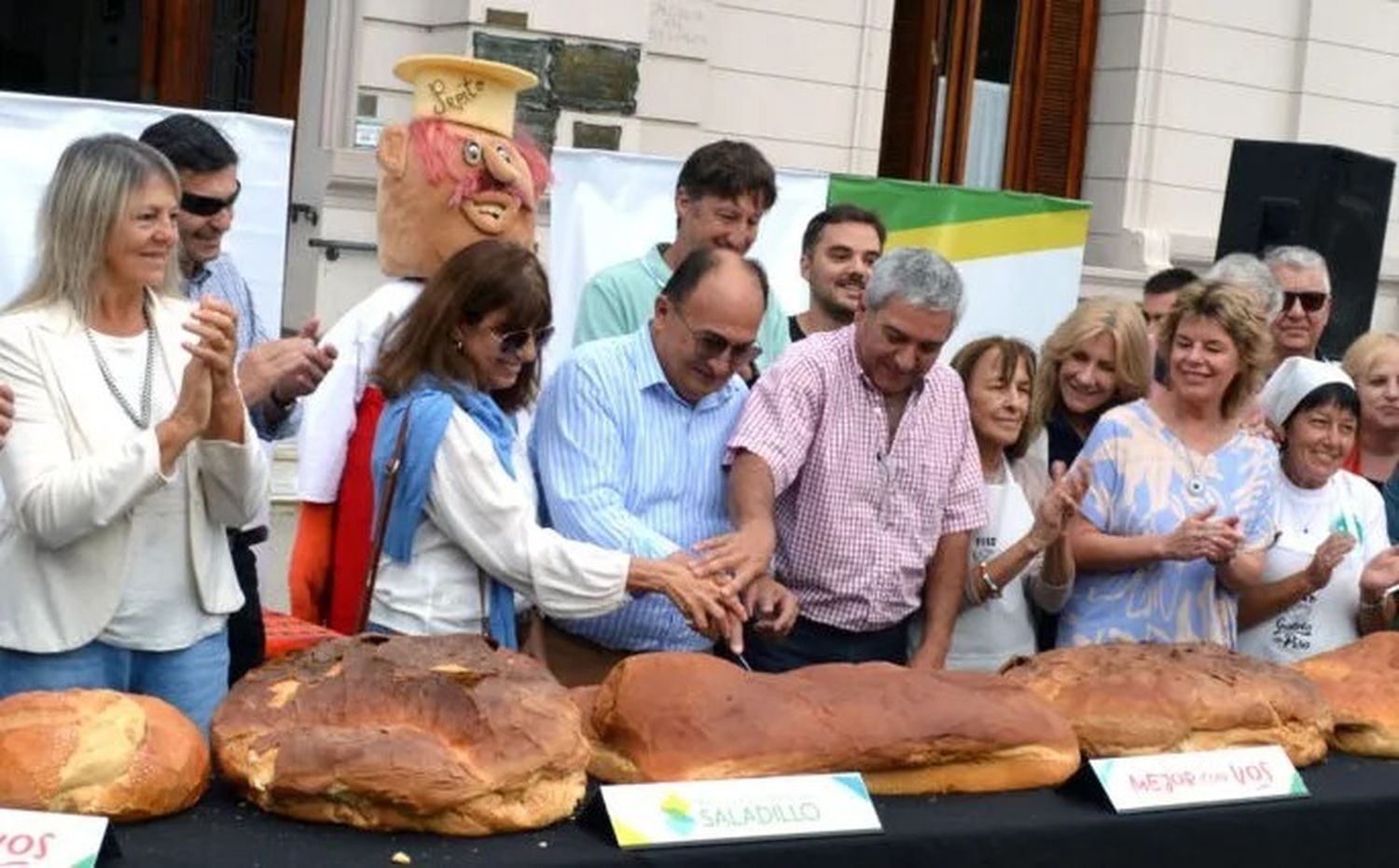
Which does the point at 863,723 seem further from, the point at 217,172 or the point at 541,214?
the point at 541,214

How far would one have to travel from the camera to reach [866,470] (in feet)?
11.9

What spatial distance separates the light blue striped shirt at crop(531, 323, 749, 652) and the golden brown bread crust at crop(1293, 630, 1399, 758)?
97 cm

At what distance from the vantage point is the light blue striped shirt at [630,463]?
11.3 ft

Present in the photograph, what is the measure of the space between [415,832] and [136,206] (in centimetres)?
109

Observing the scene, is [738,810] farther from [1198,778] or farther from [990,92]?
[990,92]

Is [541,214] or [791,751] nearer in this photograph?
[791,751]

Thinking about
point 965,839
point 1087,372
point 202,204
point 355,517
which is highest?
point 202,204

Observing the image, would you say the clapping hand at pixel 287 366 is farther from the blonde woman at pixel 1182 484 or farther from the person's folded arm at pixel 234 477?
the blonde woman at pixel 1182 484

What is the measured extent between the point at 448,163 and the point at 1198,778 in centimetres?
194

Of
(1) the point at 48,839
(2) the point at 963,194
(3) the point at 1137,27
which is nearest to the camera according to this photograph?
(1) the point at 48,839

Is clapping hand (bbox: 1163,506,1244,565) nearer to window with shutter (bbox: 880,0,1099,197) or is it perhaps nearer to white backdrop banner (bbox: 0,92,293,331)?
white backdrop banner (bbox: 0,92,293,331)

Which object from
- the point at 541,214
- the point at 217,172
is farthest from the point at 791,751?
the point at 541,214

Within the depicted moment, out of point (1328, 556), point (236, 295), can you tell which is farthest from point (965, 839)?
point (236, 295)

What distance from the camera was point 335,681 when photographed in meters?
2.28
